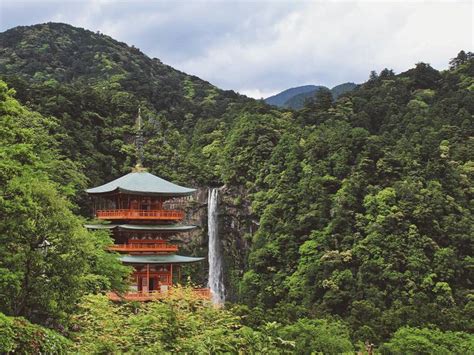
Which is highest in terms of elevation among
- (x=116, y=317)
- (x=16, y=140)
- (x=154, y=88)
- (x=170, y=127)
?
(x=154, y=88)

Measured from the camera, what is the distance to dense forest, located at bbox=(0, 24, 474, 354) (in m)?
13.3

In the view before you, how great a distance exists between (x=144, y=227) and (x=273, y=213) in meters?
12.5

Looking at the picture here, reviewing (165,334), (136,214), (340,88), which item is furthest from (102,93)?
(340,88)

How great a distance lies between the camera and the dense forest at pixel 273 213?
13.3 meters

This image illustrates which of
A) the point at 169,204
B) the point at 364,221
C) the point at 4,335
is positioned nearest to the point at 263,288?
the point at 364,221

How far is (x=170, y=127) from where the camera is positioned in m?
53.5

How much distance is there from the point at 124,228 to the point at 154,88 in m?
34.4

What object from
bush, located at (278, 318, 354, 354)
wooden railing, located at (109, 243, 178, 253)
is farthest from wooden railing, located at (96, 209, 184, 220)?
bush, located at (278, 318, 354, 354)

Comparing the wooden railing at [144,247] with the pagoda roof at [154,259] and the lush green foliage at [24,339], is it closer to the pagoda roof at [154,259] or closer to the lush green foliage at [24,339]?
the pagoda roof at [154,259]

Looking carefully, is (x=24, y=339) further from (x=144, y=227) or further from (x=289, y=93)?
(x=289, y=93)

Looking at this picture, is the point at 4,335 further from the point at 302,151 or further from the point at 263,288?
the point at 302,151

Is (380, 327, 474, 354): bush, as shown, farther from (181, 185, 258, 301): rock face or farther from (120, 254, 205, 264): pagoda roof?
(181, 185, 258, 301): rock face

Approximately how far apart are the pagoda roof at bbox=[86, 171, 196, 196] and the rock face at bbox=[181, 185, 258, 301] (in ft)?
37.6

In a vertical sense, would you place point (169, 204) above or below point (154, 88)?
below
